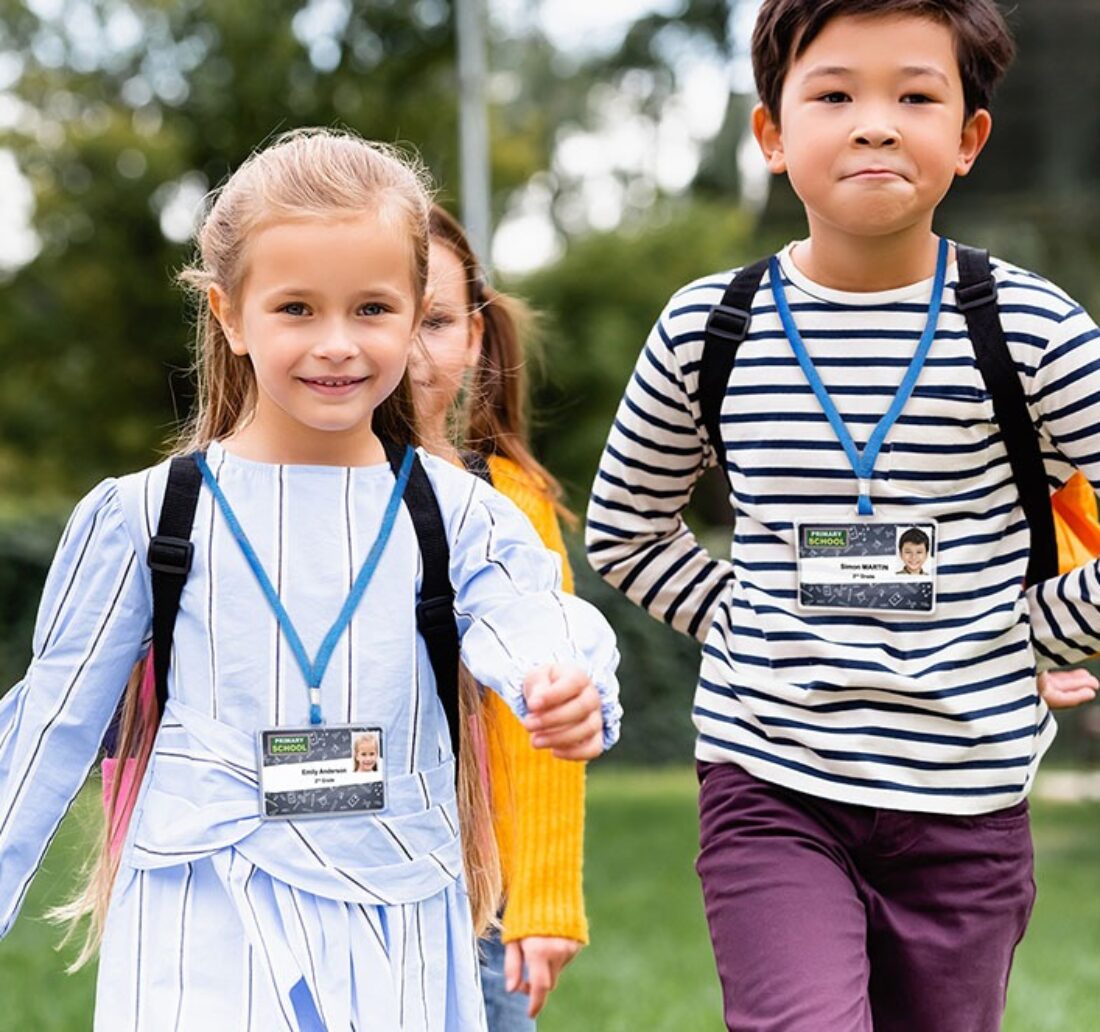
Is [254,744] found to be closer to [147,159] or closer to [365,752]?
[365,752]

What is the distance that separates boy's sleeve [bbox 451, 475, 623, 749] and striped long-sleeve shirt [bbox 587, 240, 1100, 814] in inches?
17.1

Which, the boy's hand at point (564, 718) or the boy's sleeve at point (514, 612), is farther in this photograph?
the boy's sleeve at point (514, 612)

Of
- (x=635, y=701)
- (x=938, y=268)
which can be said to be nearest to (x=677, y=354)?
(x=938, y=268)

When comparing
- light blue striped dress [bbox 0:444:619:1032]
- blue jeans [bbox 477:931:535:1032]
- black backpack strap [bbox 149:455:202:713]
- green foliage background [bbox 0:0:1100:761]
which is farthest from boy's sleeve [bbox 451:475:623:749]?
green foliage background [bbox 0:0:1100:761]

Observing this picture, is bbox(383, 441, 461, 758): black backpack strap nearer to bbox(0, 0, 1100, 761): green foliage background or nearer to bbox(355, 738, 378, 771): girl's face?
bbox(355, 738, 378, 771): girl's face

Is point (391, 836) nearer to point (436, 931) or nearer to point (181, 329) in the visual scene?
point (436, 931)

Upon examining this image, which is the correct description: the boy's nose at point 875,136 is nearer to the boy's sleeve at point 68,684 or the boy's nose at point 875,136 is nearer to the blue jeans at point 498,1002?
the boy's sleeve at point 68,684

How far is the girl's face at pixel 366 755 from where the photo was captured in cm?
268

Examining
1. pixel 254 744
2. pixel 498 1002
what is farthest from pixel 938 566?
pixel 498 1002

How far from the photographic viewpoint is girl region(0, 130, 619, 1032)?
2635mm

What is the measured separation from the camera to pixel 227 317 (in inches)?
112

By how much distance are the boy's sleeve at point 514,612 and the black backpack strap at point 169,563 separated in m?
0.37

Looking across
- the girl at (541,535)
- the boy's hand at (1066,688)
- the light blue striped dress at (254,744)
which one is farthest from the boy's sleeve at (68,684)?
the boy's hand at (1066,688)

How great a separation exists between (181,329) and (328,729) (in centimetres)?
2075
